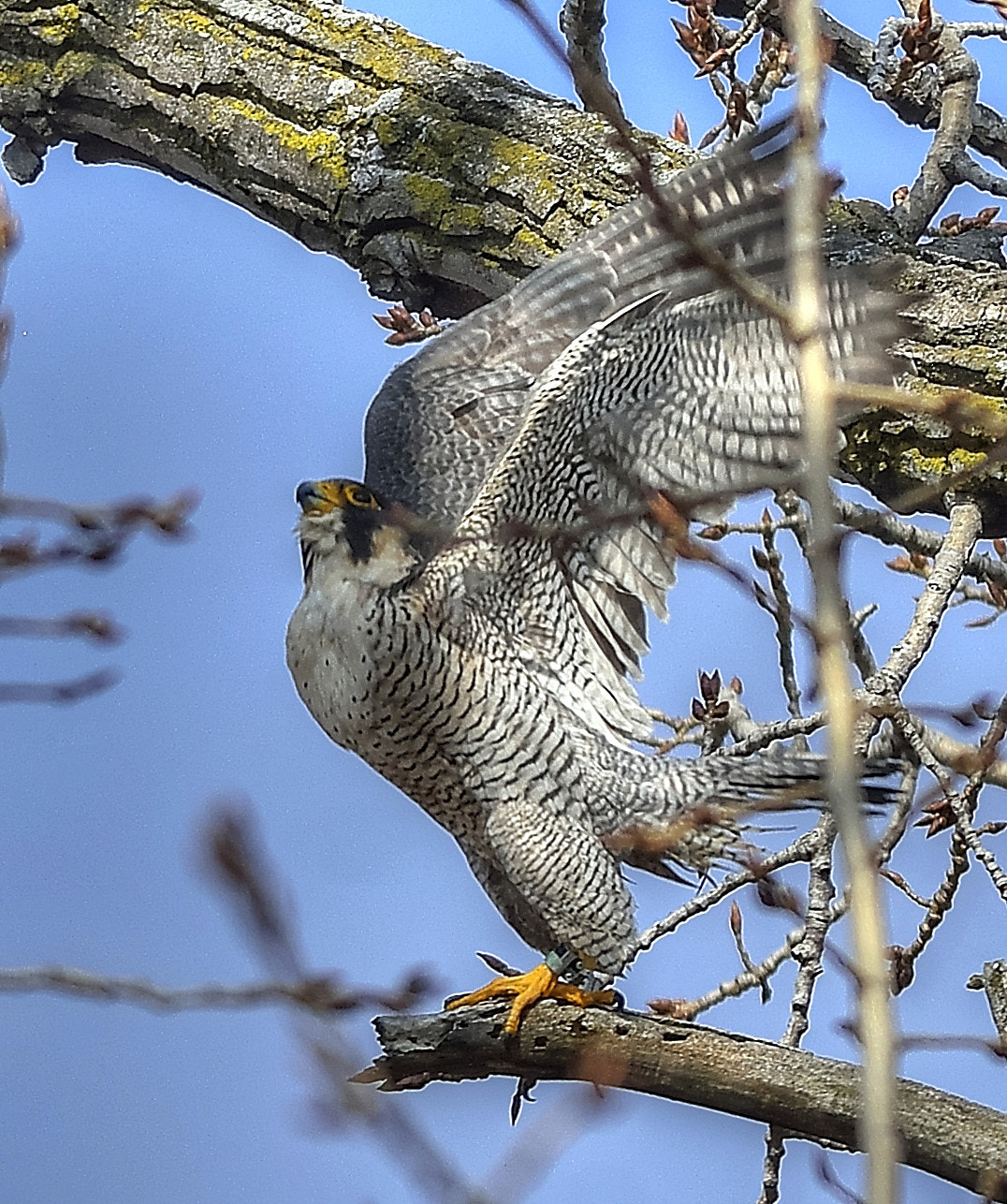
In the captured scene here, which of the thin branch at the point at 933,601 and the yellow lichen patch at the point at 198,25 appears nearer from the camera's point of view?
the thin branch at the point at 933,601

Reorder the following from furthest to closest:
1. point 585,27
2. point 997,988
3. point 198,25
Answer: point 198,25, point 585,27, point 997,988

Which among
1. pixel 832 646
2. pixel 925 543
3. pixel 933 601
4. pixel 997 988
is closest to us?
pixel 832 646

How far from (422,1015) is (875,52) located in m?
1.97

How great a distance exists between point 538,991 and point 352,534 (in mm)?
872

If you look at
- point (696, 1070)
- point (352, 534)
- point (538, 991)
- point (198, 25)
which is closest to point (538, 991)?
point (538, 991)

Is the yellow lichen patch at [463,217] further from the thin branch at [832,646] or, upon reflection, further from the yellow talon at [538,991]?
the thin branch at [832,646]

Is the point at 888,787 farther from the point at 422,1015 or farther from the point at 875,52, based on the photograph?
the point at 875,52

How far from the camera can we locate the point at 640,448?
272 centimetres

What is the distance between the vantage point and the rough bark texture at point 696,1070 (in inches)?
71.6

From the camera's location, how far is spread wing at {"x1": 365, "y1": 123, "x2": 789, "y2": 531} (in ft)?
9.39

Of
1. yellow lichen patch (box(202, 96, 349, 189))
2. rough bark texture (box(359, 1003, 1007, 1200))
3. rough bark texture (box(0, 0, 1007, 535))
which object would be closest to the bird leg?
rough bark texture (box(359, 1003, 1007, 1200))

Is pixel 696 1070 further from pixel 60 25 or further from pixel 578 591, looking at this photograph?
pixel 60 25

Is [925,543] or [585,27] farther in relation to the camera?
[585,27]

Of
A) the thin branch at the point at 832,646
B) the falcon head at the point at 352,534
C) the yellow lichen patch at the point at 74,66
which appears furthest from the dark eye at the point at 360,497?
the thin branch at the point at 832,646
